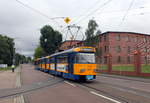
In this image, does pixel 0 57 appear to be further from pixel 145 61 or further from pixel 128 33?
pixel 145 61

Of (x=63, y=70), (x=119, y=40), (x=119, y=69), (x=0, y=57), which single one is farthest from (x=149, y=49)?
(x=0, y=57)

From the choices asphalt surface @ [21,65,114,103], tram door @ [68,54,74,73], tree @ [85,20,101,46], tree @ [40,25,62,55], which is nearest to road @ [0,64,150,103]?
asphalt surface @ [21,65,114,103]

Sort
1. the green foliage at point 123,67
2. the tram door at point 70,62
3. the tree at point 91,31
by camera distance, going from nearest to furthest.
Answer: the tram door at point 70,62 < the green foliage at point 123,67 < the tree at point 91,31

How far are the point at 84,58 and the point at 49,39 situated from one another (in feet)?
137

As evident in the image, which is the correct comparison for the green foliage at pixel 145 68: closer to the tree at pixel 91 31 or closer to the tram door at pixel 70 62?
the tram door at pixel 70 62

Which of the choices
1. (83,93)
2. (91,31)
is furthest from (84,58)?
(91,31)

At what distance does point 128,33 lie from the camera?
57125 mm

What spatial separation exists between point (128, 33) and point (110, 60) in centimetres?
2974

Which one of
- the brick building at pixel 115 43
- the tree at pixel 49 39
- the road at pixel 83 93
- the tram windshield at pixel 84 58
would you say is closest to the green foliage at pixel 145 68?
the road at pixel 83 93

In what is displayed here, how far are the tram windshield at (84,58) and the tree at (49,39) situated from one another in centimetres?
4049

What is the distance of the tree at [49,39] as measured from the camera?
5517 centimetres

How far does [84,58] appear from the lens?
49.5 feet

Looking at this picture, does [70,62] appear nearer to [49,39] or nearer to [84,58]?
[84,58]

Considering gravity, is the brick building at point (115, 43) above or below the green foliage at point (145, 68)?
above
